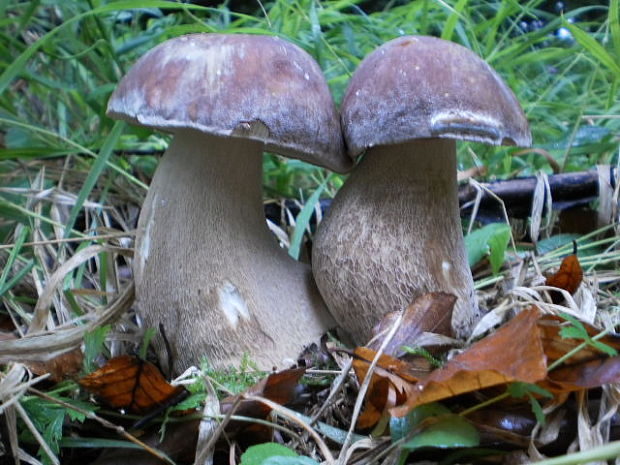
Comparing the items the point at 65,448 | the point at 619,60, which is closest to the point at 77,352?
the point at 65,448

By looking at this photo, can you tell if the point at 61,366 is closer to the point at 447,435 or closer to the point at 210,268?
the point at 210,268

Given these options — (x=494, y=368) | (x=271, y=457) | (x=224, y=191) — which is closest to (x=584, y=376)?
(x=494, y=368)

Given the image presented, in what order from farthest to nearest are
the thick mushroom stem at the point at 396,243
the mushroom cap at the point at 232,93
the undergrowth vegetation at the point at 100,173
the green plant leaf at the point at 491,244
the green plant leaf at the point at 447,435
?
the green plant leaf at the point at 491,244, the thick mushroom stem at the point at 396,243, the undergrowth vegetation at the point at 100,173, the mushroom cap at the point at 232,93, the green plant leaf at the point at 447,435

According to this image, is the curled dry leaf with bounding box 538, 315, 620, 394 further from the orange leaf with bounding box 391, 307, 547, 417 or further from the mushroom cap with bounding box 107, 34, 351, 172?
the mushroom cap with bounding box 107, 34, 351, 172

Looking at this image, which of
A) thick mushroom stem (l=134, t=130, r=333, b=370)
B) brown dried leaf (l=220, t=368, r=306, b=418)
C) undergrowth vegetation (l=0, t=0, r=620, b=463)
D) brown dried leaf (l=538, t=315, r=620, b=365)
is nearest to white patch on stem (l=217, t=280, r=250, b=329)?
thick mushroom stem (l=134, t=130, r=333, b=370)

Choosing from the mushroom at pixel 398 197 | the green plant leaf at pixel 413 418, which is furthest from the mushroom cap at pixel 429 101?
the green plant leaf at pixel 413 418

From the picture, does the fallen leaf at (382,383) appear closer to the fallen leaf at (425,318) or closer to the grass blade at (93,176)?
A: the fallen leaf at (425,318)

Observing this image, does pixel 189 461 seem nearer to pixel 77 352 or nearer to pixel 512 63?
pixel 77 352
